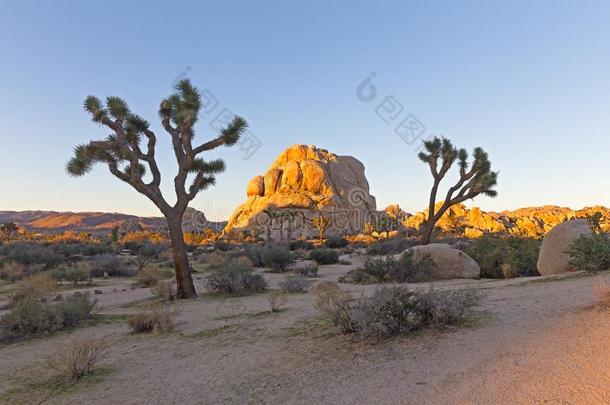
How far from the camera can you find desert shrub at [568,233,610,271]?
911 centimetres

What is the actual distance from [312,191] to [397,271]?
5599cm

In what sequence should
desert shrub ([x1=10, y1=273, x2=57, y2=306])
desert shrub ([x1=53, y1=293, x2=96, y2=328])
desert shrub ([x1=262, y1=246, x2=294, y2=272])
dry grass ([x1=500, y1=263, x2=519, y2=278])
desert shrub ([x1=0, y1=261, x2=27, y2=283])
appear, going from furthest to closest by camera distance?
desert shrub ([x1=262, y1=246, x2=294, y2=272]) < desert shrub ([x1=0, y1=261, x2=27, y2=283]) < dry grass ([x1=500, y1=263, x2=519, y2=278]) < desert shrub ([x1=10, y1=273, x2=57, y2=306]) < desert shrub ([x1=53, y1=293, x2=96, y2=328])

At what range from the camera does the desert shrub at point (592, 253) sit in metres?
9.11

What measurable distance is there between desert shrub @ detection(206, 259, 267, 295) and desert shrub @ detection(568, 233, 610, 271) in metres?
7.82

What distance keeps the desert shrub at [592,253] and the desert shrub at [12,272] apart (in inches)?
752

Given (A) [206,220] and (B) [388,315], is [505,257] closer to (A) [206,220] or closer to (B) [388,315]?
(B) [388,315]

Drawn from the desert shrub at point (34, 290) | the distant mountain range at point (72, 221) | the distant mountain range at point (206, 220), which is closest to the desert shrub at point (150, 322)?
the desert shrub at point (34, 290)

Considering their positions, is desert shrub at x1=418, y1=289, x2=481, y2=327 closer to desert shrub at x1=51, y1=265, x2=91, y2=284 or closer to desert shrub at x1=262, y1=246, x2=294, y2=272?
desert shrub at x1=262, y1=246, x2=294, y2=272

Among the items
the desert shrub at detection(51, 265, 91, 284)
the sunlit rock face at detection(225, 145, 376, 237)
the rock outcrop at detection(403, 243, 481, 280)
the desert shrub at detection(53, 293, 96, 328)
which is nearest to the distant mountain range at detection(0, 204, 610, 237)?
the sunlit rock face at detection(225, 145, 376, 237)

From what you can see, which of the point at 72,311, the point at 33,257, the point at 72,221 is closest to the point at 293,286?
the point at 72,311

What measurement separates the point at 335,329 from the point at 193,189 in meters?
8.14

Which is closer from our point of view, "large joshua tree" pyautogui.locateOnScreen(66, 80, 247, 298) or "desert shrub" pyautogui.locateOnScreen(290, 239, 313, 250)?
"large joshua tree" pyautogui.locateOnScreen(66, 80, 247, 298)

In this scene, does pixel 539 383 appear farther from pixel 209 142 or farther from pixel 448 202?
pixel 448 202

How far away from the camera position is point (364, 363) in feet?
14.1
